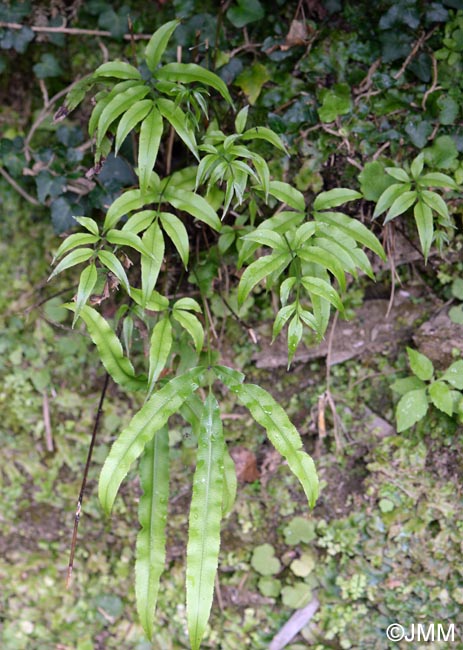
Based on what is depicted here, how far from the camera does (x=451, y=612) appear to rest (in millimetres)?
2137

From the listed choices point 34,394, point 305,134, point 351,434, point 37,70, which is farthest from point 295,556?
point 37,70

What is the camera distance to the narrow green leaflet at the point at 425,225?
1.92 meters

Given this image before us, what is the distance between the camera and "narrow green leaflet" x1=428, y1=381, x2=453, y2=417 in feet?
6.91

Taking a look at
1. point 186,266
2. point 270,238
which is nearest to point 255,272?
point 270,238

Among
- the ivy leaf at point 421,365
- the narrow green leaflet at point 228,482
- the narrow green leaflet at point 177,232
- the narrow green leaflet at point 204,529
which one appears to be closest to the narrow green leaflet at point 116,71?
the narrow green leaflet at point 177,232

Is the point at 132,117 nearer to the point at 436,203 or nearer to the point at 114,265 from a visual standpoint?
the point at 114,265

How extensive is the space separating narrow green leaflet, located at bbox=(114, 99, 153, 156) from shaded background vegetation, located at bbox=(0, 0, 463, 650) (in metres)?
0.50

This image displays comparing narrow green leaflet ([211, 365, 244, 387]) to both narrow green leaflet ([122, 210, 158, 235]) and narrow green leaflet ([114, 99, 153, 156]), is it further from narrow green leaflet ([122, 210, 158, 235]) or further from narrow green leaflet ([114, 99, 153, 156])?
narrow green leaflet ([114, 99, 153, 156])

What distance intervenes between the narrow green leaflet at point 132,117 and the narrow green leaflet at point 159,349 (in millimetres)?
589

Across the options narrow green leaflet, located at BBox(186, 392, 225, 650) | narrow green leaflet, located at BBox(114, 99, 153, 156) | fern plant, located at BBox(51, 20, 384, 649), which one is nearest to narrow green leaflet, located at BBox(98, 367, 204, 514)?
fern plant, located at BBox(51, 20, 384, 649)

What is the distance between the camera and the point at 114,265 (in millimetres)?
1694

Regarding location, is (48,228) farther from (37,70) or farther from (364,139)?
(364,139)

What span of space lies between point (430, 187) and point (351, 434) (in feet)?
3.53

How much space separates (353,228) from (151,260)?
28.1 inches
